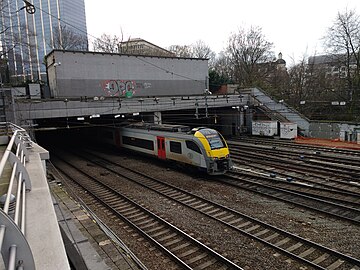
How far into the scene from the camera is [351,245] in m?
7.93

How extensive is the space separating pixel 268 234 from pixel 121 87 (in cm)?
2501

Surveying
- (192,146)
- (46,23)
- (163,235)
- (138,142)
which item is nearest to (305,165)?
(192,146)

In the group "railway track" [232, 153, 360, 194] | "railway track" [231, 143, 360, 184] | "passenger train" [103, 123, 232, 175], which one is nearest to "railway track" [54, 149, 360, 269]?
"passenger train" [103, 123, 232, 175]

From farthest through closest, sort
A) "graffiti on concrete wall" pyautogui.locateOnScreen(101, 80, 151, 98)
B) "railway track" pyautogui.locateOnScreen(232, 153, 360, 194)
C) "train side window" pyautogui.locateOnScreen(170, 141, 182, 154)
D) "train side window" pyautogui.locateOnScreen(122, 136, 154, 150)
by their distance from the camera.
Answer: "graffiti on concrete wall" pyautogui.locateOnScreen(101, 80, 151, 98) < "train side window" pyautogui.locateOnScreen(122, 136, 154, 150) < "train side window" pyautogui.locateOnScreen(170, 141, 182, 154) < "railway track" pyautogui.locateOnScreen(232, 153, 360, 194)

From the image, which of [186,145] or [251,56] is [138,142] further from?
[251,56]

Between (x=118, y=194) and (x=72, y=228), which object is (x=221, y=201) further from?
(x=72, y=228)

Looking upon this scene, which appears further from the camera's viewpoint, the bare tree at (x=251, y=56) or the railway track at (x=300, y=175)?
the bare tree at (x=251, y=56)

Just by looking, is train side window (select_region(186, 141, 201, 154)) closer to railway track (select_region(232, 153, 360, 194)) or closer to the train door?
the train door

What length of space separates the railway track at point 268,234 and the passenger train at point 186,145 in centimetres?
242

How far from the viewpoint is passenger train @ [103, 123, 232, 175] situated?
1494cm

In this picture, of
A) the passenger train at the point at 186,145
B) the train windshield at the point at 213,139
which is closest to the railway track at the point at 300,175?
the passenger train at the point at 186,145

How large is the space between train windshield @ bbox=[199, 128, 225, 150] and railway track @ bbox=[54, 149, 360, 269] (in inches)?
123

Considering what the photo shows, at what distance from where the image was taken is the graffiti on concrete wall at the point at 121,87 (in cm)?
2958

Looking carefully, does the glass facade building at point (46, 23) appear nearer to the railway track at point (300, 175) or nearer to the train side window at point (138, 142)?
the train side window at point (138, 142)
